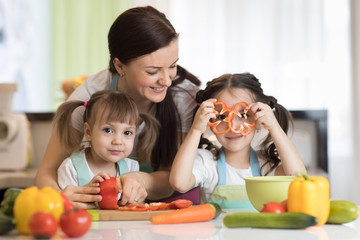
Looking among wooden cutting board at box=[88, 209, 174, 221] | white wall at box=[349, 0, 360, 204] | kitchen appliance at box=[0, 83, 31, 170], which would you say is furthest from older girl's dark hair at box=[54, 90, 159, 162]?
white wall at box=[349, 0, 360, 204]

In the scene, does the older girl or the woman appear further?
the woman

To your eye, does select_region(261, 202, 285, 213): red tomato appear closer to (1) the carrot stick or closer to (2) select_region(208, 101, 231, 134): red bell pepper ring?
(1) the carrot stick

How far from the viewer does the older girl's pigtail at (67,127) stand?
1885 mm

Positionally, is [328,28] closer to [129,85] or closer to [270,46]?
[270,46]

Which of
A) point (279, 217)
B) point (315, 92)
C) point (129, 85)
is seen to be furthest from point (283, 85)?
point (279, 217)

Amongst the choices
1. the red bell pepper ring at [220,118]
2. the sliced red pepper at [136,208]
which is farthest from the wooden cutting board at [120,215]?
the red bell pepper ring at [220,118]

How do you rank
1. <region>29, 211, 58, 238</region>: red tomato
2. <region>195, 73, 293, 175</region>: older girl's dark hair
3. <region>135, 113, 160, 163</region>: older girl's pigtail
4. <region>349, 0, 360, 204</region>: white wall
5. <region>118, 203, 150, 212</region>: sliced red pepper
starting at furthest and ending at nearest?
1. <region>349, 0, 360, 204</region>: white wall
2. <region>135, 113, 160, 163</region>: older girl's pigtail
3. <region>195, 73, 293, 175</region>: older girl's dark hair
4. <region>118, 203, 150, 212</region>: sliced red pepper
5. <region>29, 211, 58, 238</region>: red tomato

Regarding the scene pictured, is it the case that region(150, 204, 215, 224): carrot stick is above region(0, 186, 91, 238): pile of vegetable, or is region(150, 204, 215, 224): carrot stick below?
below

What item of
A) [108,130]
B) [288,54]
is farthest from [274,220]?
[288,54]

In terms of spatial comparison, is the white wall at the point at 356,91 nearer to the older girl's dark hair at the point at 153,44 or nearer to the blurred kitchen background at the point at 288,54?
the blurred kitchen background at the point at 288,54

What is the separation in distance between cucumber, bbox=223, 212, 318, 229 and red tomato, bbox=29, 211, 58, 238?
1.30 ft

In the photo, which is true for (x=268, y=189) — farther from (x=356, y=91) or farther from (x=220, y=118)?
(x=356, y=91)

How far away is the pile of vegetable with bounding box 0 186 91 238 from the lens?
3.34 ft

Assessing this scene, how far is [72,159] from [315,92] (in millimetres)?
2182
